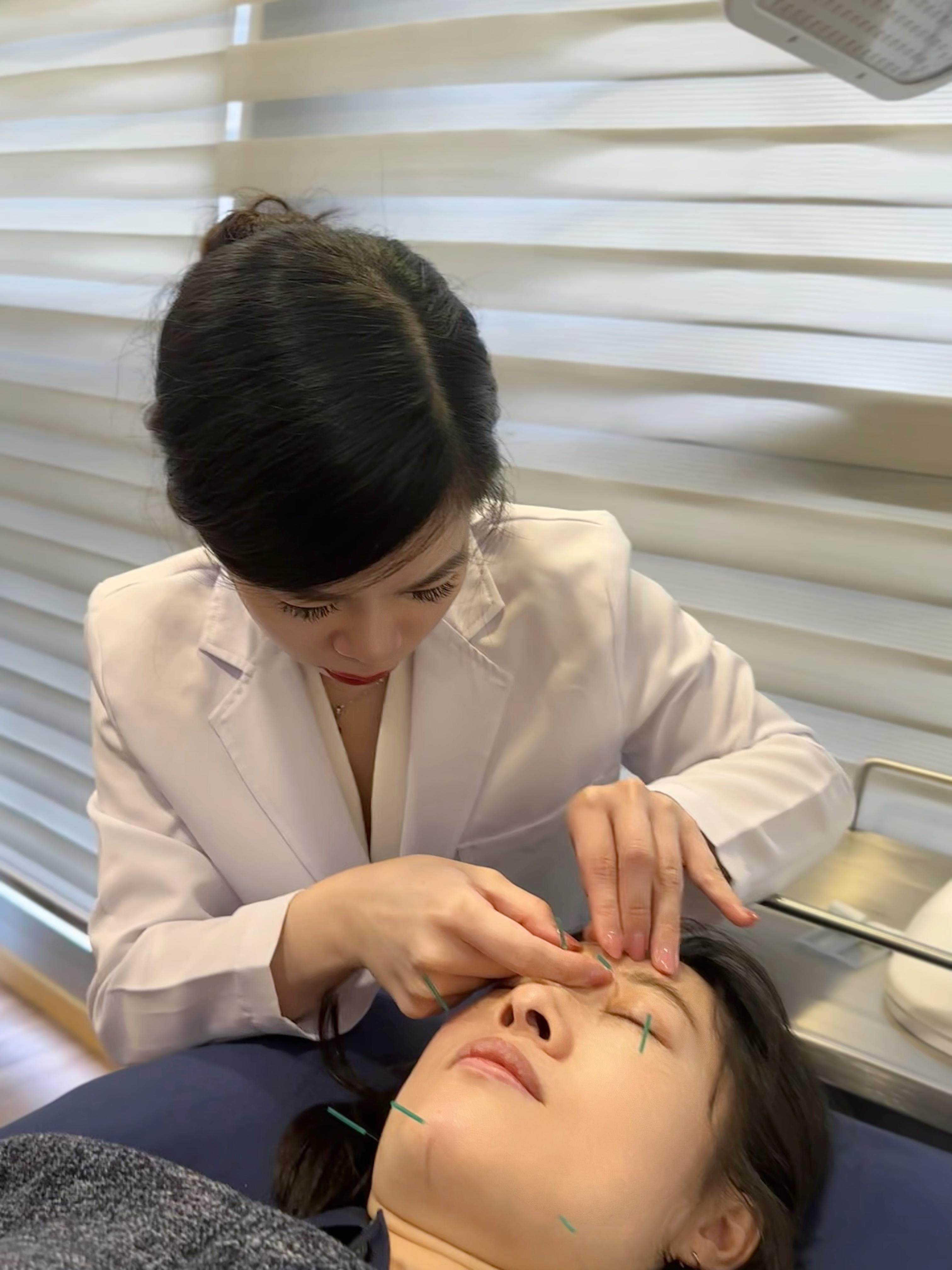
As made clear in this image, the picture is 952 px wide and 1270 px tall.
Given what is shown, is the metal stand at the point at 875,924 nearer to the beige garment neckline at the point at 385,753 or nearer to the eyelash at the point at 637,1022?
the eyelash at the point at 637,1022

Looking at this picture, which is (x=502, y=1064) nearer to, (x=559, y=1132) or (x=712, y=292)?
(x=559, y=1132)

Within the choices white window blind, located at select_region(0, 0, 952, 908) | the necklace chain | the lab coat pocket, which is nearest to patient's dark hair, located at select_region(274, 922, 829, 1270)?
the lab coat pocket

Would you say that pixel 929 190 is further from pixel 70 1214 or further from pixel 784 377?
pixel 70 1214

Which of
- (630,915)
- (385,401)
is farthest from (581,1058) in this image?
(385,401)

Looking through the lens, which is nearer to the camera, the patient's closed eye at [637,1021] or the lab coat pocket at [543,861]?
the patient's closed eye at [637,1021]

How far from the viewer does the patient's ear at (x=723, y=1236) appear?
0.91 metres

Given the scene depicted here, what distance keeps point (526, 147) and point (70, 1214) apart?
1377 mm

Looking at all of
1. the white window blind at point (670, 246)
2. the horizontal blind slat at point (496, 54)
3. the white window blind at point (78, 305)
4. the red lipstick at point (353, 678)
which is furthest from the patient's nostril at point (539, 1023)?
the white window blind at point (78, 305)

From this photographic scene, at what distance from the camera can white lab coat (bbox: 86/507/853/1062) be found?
1.14m

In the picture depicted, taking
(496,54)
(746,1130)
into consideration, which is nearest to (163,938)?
(746,1130)

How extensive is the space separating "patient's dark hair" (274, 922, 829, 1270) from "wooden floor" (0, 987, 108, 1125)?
129cm

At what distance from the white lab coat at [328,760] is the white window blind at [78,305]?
847mm

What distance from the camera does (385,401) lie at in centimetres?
80

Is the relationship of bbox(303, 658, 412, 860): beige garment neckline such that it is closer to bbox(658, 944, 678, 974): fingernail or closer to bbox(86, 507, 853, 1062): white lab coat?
bbox(86, 507, 853, 1062): white lab coat
